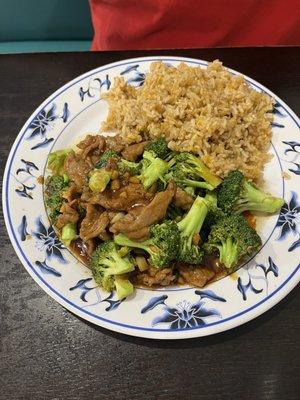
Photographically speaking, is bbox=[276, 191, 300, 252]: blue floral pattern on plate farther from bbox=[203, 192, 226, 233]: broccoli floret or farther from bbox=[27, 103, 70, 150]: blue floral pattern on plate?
bbox=[27, 103, 70, 150]: blue floral pattern on plate

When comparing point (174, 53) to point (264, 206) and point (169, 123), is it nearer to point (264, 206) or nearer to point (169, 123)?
point (169, 123)

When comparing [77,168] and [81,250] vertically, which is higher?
[77,168]

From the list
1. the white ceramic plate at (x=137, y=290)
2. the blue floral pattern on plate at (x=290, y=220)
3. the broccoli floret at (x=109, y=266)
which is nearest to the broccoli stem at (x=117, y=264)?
the broccoli floret at (x=109, y=266)

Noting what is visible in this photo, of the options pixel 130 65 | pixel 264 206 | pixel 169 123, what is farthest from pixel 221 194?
pixel 130 65

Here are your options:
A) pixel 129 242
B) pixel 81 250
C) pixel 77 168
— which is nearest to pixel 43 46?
pixel 77 168

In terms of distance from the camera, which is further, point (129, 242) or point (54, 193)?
point (54, 193)

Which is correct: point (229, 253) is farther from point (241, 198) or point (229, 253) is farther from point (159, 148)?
point (159, 148)

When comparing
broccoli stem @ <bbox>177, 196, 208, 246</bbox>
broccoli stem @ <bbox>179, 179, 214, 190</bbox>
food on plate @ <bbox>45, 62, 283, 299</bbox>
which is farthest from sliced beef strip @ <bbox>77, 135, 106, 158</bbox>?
broccoli stem @ <bbox>177, 196, 208, 246</bbox>
